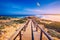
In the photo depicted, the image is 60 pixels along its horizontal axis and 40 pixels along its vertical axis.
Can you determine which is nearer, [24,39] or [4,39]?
[24,39]

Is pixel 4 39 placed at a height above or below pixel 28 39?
below

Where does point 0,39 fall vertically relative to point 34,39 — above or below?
below

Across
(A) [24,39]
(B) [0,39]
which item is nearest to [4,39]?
(B) [0,39]

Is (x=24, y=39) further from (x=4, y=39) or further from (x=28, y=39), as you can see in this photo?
(x=4, y=39)

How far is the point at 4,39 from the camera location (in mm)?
8422

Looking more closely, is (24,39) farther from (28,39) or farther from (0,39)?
(0,39)

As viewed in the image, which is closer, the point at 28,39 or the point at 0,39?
the point at 28,39

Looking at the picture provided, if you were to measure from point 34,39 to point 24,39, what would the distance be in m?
0.50

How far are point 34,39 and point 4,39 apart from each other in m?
4.07

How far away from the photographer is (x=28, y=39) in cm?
508

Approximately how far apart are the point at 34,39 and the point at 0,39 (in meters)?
4.08

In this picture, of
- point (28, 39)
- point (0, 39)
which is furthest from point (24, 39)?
point (0, 39)

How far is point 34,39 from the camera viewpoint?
512 cm

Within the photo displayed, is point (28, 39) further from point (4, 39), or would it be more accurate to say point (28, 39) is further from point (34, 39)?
point (4, 39)
